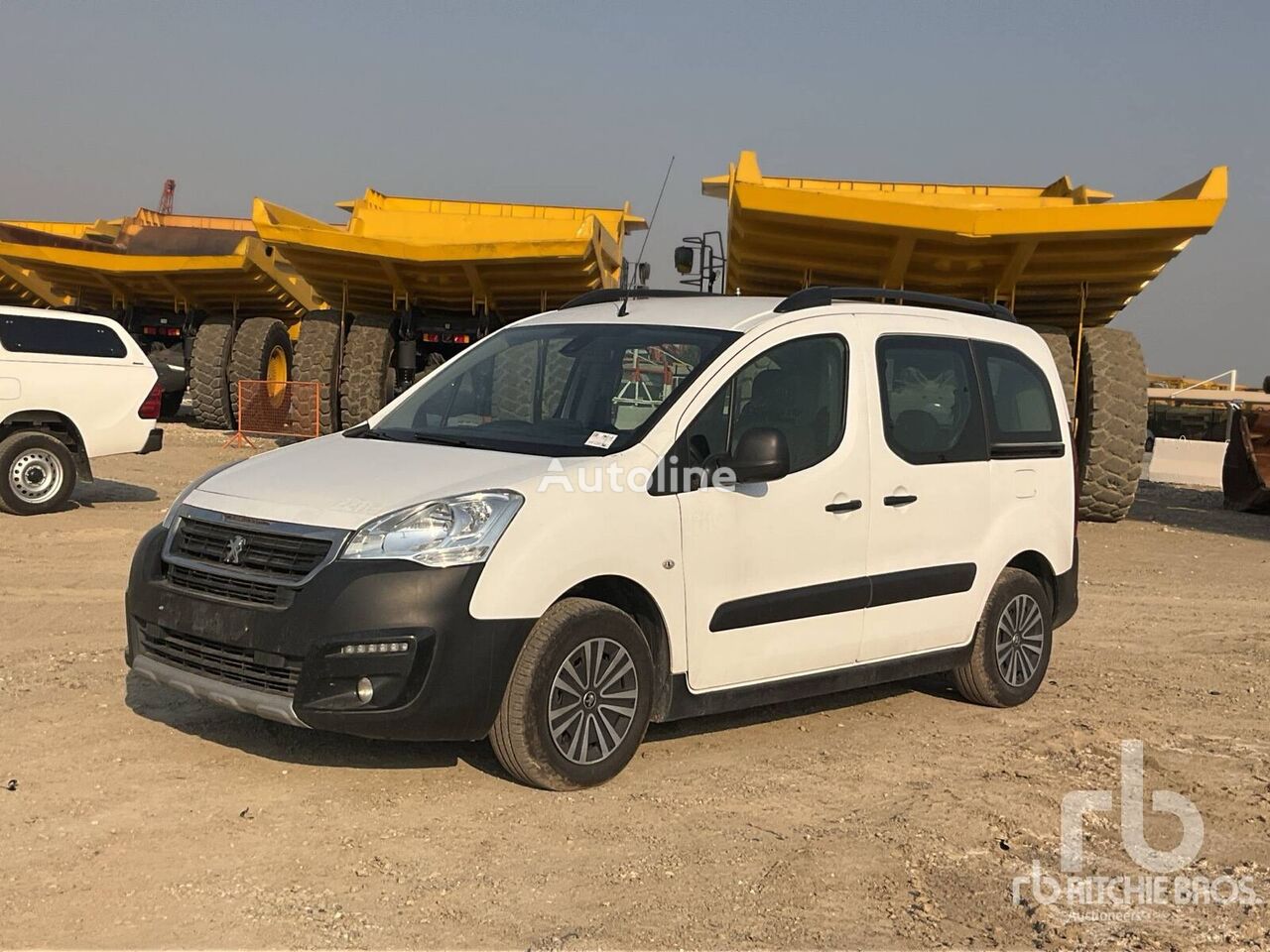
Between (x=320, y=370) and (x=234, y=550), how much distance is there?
12597 millimetres

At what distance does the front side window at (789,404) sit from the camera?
17.3ft

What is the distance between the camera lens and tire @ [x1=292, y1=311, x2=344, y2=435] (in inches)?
667

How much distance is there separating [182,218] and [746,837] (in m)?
22.3

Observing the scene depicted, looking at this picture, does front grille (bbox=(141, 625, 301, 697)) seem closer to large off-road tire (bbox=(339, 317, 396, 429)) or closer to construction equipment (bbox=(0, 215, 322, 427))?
large off-road tire (bbox=(339, 317, 396, 429))

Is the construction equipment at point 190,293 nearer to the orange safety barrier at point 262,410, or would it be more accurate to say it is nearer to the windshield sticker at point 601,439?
the orange safety barrier at point 262,410

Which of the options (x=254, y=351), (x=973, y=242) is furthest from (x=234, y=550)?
(x=254, y=351)

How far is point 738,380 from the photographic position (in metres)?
5.39

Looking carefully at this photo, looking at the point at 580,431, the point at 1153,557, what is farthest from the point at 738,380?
the point at 1153,557

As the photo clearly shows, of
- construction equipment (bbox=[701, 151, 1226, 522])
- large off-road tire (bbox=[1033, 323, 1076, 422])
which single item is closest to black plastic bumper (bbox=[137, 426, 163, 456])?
construction equipment (bbox=[701, 151, 1226, 522])

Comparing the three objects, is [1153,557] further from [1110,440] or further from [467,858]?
[467,858]

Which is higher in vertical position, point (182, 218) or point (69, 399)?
point (182, 218)

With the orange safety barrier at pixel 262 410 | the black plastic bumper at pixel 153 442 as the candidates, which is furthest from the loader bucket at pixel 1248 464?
the black plastic bumper at pixel 153 442

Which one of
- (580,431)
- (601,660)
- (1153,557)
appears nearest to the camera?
(601,660)

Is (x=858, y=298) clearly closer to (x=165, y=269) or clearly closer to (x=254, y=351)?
(x=254, y=351)
